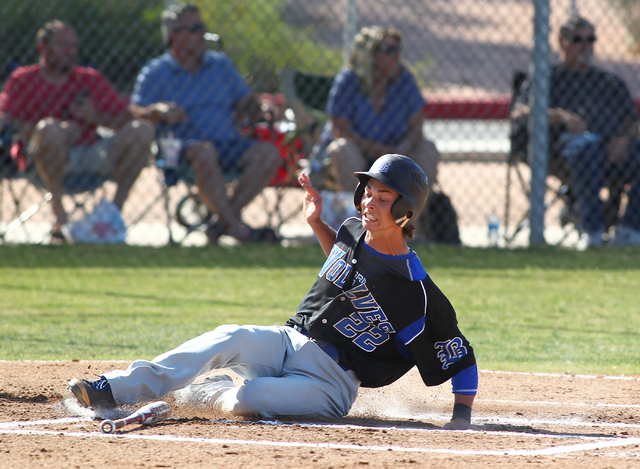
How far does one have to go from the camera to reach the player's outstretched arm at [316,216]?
403 centimetres

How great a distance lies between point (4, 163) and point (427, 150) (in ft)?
12.3

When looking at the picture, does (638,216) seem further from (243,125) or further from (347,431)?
(347,431)

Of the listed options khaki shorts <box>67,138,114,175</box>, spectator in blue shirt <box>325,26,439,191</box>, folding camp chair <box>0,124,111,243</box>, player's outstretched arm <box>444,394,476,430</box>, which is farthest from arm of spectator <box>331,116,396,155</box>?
player's outstretched arm <box>444,394,476,430</box>

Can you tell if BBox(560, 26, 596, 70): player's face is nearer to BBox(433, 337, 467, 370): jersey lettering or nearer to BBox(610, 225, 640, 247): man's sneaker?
BBox(610, 225, 640, 247): man's sneaker

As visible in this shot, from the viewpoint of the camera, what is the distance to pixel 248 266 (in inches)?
291

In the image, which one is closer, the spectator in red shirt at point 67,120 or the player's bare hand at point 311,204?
the player's bare hand at point 311,204

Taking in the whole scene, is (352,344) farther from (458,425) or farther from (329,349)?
(458,425)

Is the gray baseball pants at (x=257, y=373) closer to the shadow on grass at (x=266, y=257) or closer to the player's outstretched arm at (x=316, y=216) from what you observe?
the player's outstretched arm at (x=316, y=216)

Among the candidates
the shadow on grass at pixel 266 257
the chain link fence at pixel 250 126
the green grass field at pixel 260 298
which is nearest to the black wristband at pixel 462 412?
the green grass field at pixel 260 298

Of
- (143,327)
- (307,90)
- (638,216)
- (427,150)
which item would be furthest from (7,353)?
(638,216)

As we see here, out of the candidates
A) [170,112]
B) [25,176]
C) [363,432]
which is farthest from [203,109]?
[363,432]

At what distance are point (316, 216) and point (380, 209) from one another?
1.60 ft

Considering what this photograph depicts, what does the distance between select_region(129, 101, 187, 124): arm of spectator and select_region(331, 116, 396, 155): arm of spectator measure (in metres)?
1.31

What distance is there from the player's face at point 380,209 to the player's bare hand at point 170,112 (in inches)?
177
